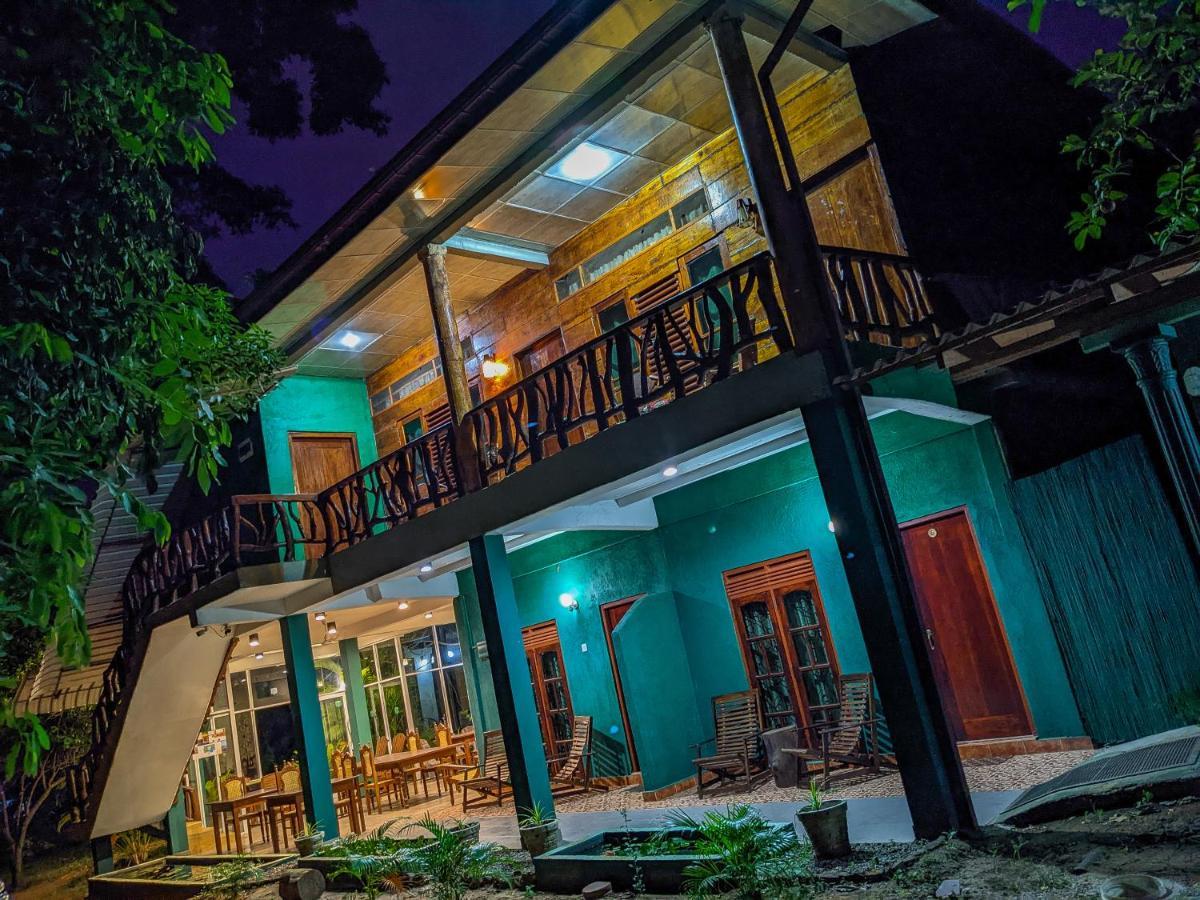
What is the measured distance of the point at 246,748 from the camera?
19.2 metres

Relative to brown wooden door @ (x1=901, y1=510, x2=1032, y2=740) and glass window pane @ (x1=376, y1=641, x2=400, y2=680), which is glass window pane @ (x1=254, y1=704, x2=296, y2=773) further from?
brown wooden door @ (x1=901, y1=510, x2=1032, y2=740)

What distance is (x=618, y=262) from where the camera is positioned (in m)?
11.3

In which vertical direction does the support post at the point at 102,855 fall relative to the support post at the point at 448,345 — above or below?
below

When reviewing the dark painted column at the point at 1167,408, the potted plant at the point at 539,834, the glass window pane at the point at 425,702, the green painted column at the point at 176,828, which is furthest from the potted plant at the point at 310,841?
the dark painted column at the point at 1167,408

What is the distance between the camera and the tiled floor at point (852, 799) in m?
6.46

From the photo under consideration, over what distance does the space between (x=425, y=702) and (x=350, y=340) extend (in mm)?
8320

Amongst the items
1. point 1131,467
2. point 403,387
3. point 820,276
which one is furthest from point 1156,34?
point 403,387

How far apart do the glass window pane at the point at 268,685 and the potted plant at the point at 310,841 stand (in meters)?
9.68

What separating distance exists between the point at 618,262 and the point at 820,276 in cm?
Answer: 502

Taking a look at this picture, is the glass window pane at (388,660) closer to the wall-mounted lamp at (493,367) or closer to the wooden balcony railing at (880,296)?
the wall-mounted lamp at (493,367)

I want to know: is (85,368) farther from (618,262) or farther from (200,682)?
(200,682)

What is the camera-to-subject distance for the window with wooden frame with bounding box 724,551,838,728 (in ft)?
31.2

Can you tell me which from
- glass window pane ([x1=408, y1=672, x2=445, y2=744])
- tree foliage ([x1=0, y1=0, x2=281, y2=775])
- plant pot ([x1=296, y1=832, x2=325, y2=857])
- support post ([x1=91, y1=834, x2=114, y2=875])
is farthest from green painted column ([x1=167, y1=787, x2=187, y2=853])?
tree foliage ([x1=0, y1=0, x2=281, y2=775])

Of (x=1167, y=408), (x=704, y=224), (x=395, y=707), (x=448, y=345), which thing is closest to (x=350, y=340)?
(x=448, y=345)
